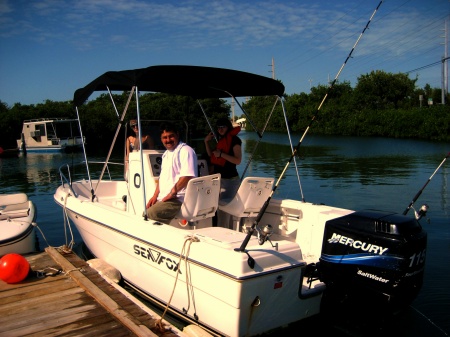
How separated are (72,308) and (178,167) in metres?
1.88

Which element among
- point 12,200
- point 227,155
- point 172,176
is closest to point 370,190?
point 227,155

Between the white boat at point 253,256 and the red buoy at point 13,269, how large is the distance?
3.24 ft

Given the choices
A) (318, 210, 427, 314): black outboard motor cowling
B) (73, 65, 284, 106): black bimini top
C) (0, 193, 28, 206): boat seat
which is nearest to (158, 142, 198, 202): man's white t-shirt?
(73, 65, 284, 106): black bimini top

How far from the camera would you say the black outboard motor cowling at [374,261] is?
3410 mm

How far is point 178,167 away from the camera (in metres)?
4.95

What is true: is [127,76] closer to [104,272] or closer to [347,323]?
[104,272]

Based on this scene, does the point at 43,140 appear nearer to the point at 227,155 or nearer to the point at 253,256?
the point at 227,155

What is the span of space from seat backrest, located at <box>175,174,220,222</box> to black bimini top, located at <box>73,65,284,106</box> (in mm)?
1258

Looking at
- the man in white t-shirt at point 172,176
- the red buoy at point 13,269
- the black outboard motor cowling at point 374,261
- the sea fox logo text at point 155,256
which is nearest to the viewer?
the black outboard motor cowling at point 374,261

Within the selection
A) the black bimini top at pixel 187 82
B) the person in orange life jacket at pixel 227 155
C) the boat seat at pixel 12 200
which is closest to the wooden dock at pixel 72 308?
the person in orange life jacket at pixel 227 155

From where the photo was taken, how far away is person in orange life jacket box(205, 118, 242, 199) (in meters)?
5.79

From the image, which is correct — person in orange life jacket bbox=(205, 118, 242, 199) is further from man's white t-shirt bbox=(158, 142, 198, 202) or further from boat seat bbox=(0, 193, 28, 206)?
boat seat bbox=(0, 193, 28, 206)

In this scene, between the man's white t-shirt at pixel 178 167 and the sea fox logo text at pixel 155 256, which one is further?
the man's white t-shirt at pixel 178 167

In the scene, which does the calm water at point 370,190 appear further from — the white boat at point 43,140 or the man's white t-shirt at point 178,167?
the white boat at point 43,140
